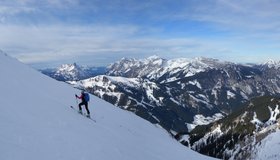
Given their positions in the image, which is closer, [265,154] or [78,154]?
[78,154]

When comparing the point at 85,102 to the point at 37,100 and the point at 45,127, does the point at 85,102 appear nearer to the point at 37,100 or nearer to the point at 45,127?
the point at 37,100

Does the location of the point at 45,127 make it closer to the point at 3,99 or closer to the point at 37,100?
the point at 3,99

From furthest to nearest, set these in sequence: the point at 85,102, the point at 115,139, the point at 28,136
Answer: the point at 85,102 < the point at 115,139 < the point at 28,136

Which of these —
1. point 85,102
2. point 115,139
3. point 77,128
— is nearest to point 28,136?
point 77,128

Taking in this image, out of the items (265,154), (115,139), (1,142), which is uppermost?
(1,142)

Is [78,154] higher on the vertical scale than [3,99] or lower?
lower

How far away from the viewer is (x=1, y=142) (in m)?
18.5

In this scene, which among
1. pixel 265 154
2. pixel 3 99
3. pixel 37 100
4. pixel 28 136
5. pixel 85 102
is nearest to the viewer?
pixel 28 136

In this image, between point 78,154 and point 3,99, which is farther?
point 3,99

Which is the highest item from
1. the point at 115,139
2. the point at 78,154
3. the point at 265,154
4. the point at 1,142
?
the point at 1,142

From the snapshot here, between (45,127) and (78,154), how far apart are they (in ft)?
13.4

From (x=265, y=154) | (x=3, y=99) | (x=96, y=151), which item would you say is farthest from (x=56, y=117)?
(x=265, y=154)

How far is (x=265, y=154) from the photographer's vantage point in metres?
190

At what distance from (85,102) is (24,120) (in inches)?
539
